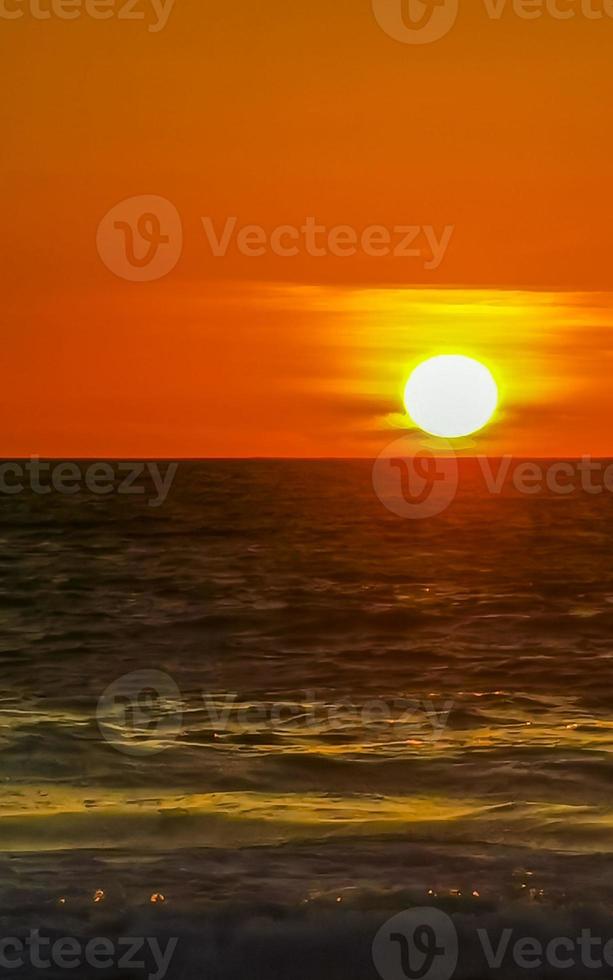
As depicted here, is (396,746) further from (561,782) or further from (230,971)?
(230,971)

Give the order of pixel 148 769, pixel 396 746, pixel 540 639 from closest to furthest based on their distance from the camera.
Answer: pixel 148 769 < pixel 396 746 < pixel 540 639

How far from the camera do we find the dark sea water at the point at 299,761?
794cm

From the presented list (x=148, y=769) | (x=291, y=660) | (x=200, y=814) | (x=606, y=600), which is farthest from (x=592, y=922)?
(x=606, y=600)

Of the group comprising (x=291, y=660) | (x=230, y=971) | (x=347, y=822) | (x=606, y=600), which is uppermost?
(x=606, y=600)

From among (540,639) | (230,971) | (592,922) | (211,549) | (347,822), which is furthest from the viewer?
(211,549)

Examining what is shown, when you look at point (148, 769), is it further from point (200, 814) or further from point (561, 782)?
point (561, 782)

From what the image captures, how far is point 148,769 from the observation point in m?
12.8

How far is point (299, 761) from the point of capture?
512 inches

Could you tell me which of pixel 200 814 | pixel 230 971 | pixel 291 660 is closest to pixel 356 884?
pixel 230 971

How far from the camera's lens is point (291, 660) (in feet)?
71.4

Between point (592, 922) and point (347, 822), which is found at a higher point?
point (347, 822)

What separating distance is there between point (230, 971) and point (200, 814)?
11.8 ft

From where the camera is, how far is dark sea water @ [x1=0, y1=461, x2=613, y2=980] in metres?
7.94

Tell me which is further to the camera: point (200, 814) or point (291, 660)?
point (291, 660)
